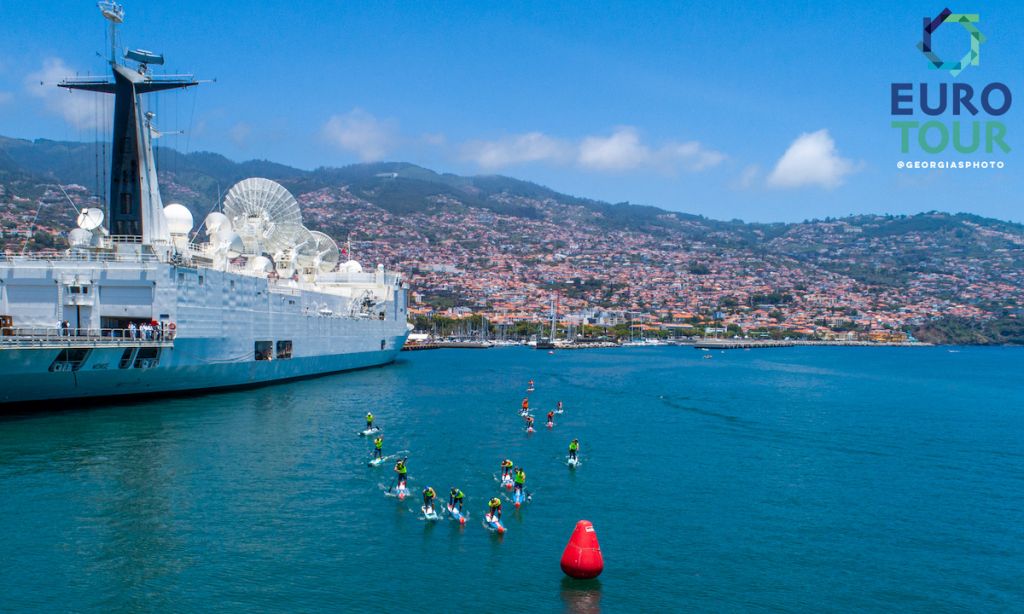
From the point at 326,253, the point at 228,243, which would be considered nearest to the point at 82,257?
the point at 228,243

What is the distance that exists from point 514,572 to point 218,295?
36.5 m

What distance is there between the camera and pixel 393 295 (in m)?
89.2

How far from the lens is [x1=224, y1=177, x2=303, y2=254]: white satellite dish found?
7031 centimetres

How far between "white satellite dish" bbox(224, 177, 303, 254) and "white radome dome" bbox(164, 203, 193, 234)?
12870 millimetres

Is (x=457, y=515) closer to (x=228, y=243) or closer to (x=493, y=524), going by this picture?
(x=493, y=524)

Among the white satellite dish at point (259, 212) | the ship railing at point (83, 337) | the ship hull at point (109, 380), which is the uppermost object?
the white satellite dish at point (259, 212)

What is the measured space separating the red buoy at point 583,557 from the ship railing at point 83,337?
105ft

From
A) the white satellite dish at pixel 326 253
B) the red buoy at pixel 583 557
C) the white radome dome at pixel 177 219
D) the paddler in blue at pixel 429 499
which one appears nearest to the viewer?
the red buoy at pixel 583 557

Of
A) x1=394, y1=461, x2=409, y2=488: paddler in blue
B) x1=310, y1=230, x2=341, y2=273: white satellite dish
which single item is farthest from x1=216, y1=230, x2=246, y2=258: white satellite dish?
x1=394, y1=461, x2=409, y2=488: paddler in blue

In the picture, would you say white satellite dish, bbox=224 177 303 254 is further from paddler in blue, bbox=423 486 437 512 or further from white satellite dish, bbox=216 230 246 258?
paddler in blue, bbox=423 486 437 512

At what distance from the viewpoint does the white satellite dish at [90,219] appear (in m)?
48.5

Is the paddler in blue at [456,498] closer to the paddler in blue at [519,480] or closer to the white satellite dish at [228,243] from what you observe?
the paddler in blue at [519,480]

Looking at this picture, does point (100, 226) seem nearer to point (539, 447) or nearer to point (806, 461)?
point (539, 447)

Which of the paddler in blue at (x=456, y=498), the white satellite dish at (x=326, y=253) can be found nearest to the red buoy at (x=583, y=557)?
the paddler in blue at (x=456, y=498)
